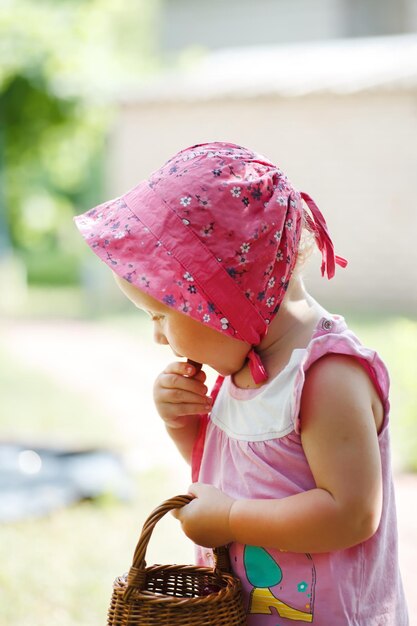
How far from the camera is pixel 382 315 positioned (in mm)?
13398

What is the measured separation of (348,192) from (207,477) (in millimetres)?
13853

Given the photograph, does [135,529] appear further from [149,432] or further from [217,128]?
[217,128]

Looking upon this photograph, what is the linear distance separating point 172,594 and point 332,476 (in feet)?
1.50

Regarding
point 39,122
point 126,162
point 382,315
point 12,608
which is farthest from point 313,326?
point 39,122

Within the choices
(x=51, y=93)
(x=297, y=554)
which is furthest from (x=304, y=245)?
(x=51, y=93)

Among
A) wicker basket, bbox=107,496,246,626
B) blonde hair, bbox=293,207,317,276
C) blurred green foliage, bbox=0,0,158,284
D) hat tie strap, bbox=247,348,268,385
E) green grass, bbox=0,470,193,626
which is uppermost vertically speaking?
blurred green foliage, bbox=0,0,158,284

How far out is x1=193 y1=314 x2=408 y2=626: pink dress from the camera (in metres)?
1.80

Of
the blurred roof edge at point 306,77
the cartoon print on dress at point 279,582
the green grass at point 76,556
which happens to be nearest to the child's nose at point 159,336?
the cartoon print on dress at point 279,582

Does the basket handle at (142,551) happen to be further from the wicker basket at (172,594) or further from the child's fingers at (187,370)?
the child's fingers at (187,370)

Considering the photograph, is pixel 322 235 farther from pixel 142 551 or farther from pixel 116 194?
pixel 116 194

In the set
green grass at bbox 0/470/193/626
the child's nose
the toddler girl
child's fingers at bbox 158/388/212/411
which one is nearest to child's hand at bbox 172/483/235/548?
the toddler girl

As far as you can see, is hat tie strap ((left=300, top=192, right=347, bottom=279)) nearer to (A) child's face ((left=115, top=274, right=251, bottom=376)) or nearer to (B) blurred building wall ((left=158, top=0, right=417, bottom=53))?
(A) child's face ((left=115, top=274, right=251, bottom=376))

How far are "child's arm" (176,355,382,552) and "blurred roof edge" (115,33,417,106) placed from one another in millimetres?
13691

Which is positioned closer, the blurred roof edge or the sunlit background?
the sunlit background
